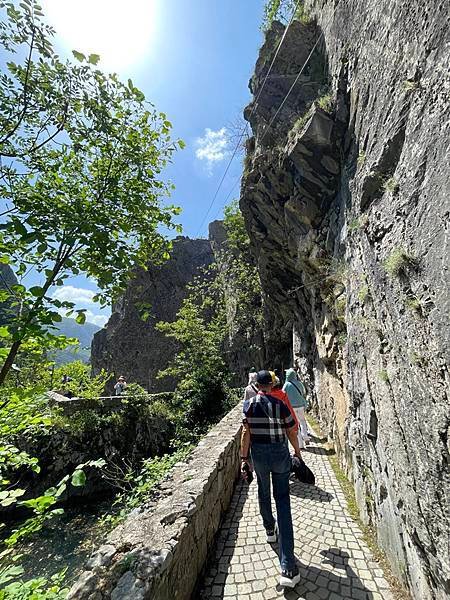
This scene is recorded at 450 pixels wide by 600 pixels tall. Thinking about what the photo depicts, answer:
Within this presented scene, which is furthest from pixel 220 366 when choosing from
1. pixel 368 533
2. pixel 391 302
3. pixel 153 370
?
pixel 153 370

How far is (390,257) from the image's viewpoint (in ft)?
9.15

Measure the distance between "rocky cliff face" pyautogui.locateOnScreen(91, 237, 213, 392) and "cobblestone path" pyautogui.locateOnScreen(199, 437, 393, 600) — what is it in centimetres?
2821

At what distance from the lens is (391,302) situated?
2990mm

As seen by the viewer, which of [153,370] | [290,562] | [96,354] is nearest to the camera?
[290,562]

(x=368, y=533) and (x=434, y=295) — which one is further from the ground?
(x=434, y=295)

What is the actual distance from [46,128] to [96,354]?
38272mm

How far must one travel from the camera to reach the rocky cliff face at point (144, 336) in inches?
1314

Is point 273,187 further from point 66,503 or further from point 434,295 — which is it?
point 66,503

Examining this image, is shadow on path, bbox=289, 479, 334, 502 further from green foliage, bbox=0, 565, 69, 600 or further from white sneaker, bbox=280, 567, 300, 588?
green foliage, bbox=0, 565, 69, 600

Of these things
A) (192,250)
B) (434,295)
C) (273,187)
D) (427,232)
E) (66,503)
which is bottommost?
(66,503)

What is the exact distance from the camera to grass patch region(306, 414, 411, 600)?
103 inches

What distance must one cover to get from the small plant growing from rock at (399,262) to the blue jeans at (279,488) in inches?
83.0

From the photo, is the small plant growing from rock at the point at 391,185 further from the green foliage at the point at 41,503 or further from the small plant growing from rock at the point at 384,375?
the green foliage at the point at 41,503

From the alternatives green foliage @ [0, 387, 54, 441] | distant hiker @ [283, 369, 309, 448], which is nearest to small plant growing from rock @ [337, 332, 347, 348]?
distant hiker @ [283, 369, 309, 448]
